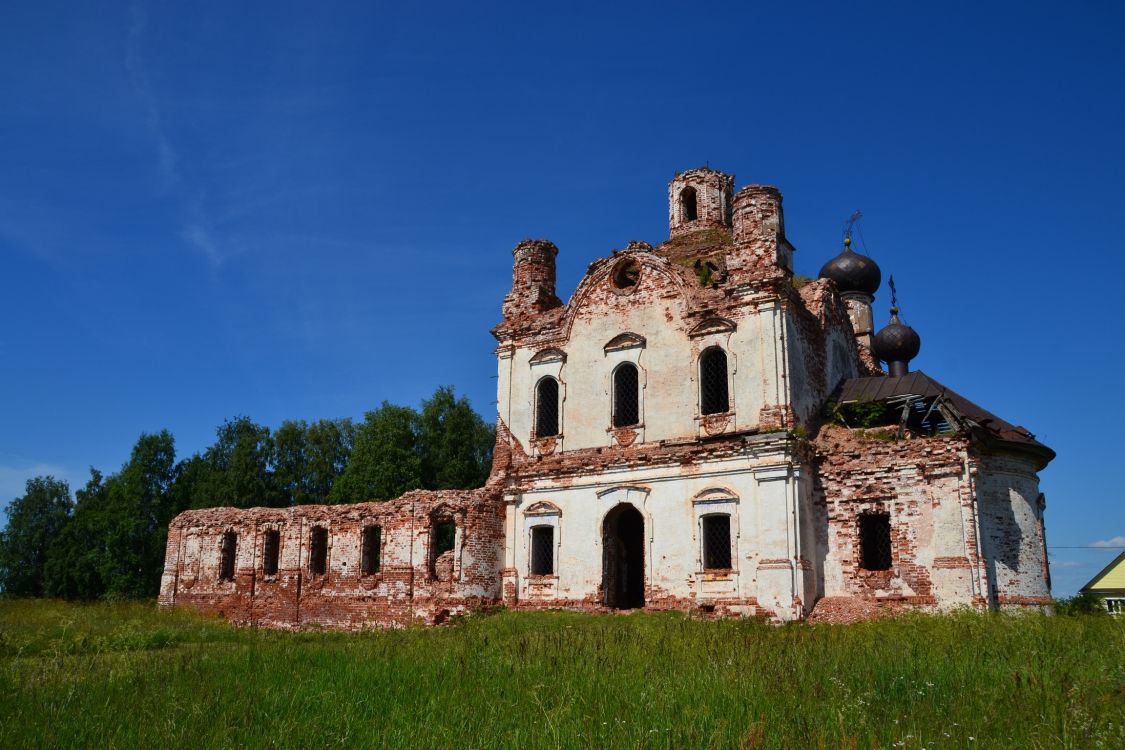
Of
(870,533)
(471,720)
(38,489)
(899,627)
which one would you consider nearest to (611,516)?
(870,533)

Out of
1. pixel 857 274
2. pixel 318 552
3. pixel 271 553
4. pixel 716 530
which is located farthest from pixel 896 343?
pixel 271 553

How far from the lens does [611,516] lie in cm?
1894

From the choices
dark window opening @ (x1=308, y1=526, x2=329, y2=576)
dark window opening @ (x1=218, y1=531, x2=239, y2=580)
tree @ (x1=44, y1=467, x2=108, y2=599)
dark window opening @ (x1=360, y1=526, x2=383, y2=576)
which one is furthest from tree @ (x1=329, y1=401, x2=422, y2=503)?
dark window opening @ (x1=360, y1=526, x2=383, y2=576)

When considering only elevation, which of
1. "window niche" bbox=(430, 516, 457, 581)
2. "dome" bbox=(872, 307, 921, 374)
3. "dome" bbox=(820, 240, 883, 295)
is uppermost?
"dome" bbox=(820, 240, 883, 295)

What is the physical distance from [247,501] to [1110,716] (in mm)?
42209

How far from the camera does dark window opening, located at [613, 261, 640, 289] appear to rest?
20312 millimetres

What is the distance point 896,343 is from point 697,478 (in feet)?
33.0

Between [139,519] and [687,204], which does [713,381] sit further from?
[139,519]

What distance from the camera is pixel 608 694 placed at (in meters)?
7.01

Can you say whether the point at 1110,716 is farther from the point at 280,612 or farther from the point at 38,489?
the point at 38,489

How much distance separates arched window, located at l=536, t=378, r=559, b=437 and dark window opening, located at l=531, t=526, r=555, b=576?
7.67 feet

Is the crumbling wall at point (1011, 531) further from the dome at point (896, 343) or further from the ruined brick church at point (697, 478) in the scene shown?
the dome at point (896, 343)

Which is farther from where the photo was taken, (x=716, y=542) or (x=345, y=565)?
(x=345, y=565)

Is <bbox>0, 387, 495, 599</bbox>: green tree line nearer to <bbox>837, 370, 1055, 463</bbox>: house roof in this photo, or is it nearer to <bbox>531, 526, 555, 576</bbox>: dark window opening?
<bbox>531, 526, 555, 576</bbox>: dark window opening
